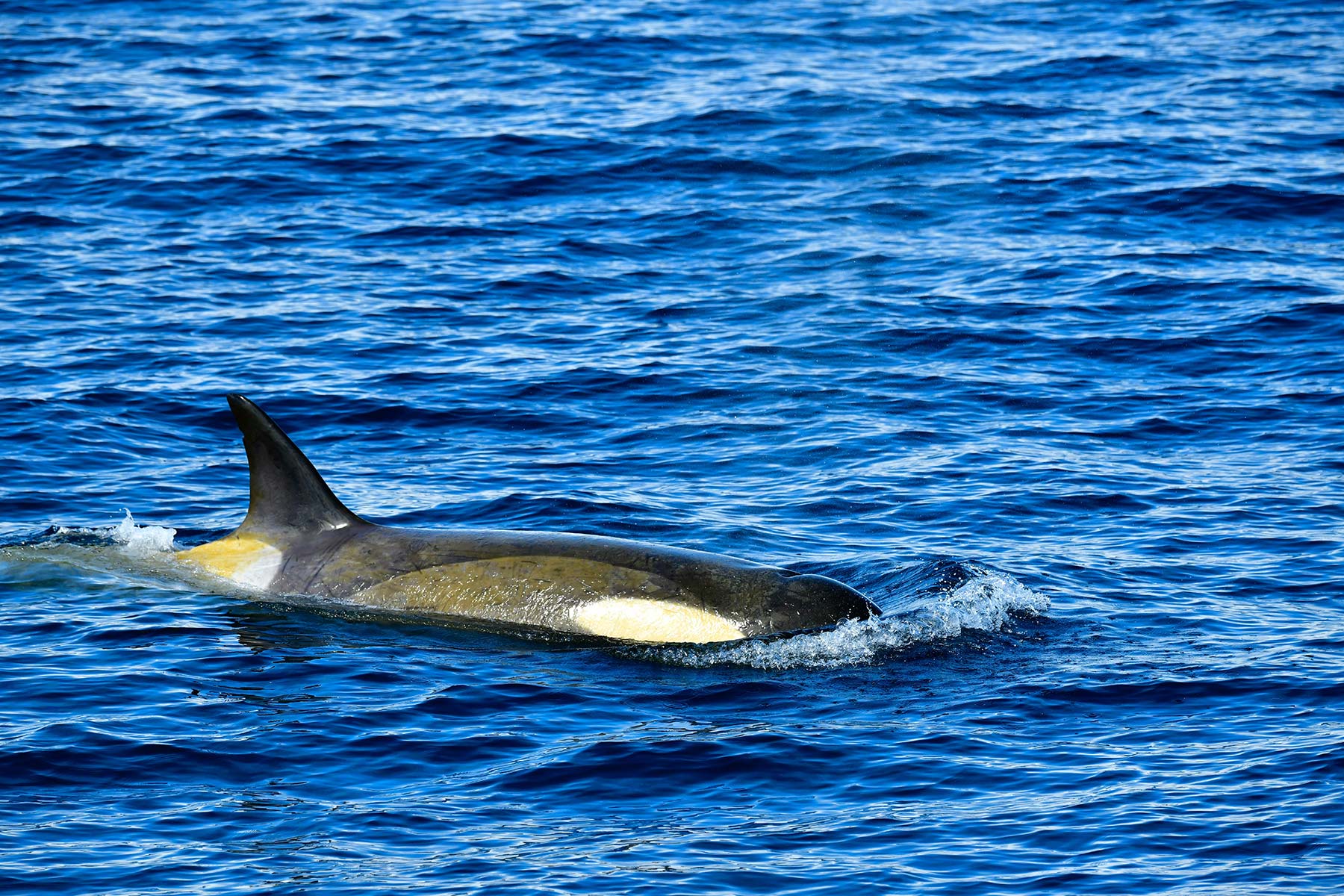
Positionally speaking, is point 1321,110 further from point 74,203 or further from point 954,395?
point 74,203

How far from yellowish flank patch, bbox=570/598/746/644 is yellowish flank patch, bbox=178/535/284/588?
2.98 meters

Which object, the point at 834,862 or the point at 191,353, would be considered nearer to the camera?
the point at 834,862

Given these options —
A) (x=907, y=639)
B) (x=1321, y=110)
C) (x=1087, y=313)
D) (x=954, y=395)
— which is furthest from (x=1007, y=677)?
(x=1321, y=110)

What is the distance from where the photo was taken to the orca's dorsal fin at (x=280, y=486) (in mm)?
15148

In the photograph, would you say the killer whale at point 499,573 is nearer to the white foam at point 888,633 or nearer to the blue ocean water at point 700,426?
the white foam at point 888,633

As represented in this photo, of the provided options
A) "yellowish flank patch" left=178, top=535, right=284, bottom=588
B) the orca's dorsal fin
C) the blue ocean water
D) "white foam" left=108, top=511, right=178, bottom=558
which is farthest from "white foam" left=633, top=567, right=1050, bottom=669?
"white foam" left=108, top=511, right=178, bottom=558

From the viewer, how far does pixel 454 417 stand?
21203 mm

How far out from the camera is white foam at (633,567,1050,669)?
1391 centimetres

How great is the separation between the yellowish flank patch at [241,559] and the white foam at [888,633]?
3.48 metres

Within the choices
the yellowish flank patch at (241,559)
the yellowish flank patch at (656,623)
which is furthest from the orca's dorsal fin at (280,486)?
the yellowish flank patch at (656,623)

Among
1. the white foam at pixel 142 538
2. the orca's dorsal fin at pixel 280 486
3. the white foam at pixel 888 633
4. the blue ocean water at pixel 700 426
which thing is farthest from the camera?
the white foam at pixel 142 538

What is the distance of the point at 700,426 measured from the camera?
20.9 m

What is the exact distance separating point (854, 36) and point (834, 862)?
32543mm

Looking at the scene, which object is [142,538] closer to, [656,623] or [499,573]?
[499,573]
